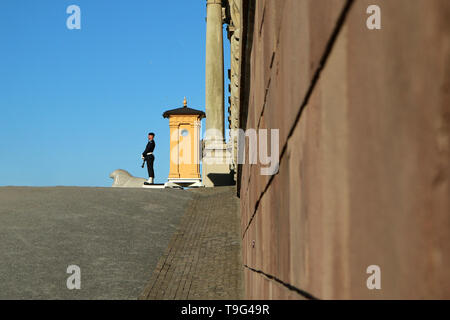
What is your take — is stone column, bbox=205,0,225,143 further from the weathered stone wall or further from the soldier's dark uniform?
the weathered stone wall

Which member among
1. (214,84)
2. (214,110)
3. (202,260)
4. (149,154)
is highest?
(214,84)

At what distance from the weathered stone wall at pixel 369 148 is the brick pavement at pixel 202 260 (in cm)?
830

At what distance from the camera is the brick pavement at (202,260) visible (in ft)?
34.9

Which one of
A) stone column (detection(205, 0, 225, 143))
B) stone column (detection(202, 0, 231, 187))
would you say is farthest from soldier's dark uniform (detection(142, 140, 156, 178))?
stone column (detection(205, 0, 225, 143))

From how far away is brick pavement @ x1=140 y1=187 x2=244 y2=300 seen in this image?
34.9 feet

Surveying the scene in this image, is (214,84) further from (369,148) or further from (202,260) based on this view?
(369,148)

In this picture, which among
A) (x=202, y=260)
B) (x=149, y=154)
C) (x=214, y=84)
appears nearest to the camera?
(x=202, y=260)

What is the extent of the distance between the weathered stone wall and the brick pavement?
8.30 m

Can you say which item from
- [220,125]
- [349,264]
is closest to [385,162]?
[349,264]

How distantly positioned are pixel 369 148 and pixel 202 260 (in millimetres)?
12001

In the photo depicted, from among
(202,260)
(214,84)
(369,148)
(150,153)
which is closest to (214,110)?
(214,84)

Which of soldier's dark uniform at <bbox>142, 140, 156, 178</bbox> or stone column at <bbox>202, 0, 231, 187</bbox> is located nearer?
soldier's dark uniform at <bbox>142, 140, 156, 178</bbox>

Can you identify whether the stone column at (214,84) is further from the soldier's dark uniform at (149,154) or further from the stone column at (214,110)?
the soldier's dark uniform at (149,154)

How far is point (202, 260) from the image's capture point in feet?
42.1
